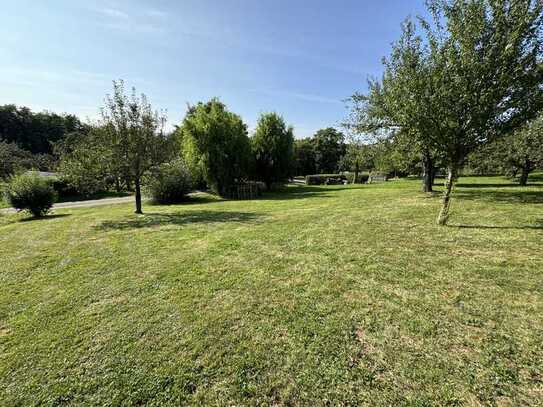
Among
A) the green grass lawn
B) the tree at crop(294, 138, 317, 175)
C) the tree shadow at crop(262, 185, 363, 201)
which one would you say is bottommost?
the green grass lawn

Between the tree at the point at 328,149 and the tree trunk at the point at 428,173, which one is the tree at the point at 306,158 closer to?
the tree at the point at 328,149

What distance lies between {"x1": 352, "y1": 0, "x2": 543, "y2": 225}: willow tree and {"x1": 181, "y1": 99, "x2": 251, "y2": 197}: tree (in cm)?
1366

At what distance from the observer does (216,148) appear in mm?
18219

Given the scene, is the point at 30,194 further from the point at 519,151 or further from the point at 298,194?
the point at 519,151

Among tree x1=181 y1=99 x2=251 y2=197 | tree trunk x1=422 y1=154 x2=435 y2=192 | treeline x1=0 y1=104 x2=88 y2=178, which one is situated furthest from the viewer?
treeline x1=0 y1=104 x2=88 y2=178

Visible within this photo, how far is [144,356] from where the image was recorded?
257cm

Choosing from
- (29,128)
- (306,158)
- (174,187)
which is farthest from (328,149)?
(29,128)

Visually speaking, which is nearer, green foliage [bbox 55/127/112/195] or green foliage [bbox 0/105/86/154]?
green foliage [bbox 55/127/112/195]

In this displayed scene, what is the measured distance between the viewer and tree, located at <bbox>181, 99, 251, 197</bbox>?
720 inches

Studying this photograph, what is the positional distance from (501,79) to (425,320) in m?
6.15

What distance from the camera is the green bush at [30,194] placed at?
11.3 meters

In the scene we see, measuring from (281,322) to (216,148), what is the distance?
1679cm

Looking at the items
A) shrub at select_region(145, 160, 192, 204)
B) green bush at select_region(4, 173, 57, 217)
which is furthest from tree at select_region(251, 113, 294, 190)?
green bush at select_region(4, 173, 57, 217)

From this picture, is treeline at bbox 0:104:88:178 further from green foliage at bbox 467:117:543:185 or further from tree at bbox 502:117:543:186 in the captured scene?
tree at bbox 502:117:543:186
